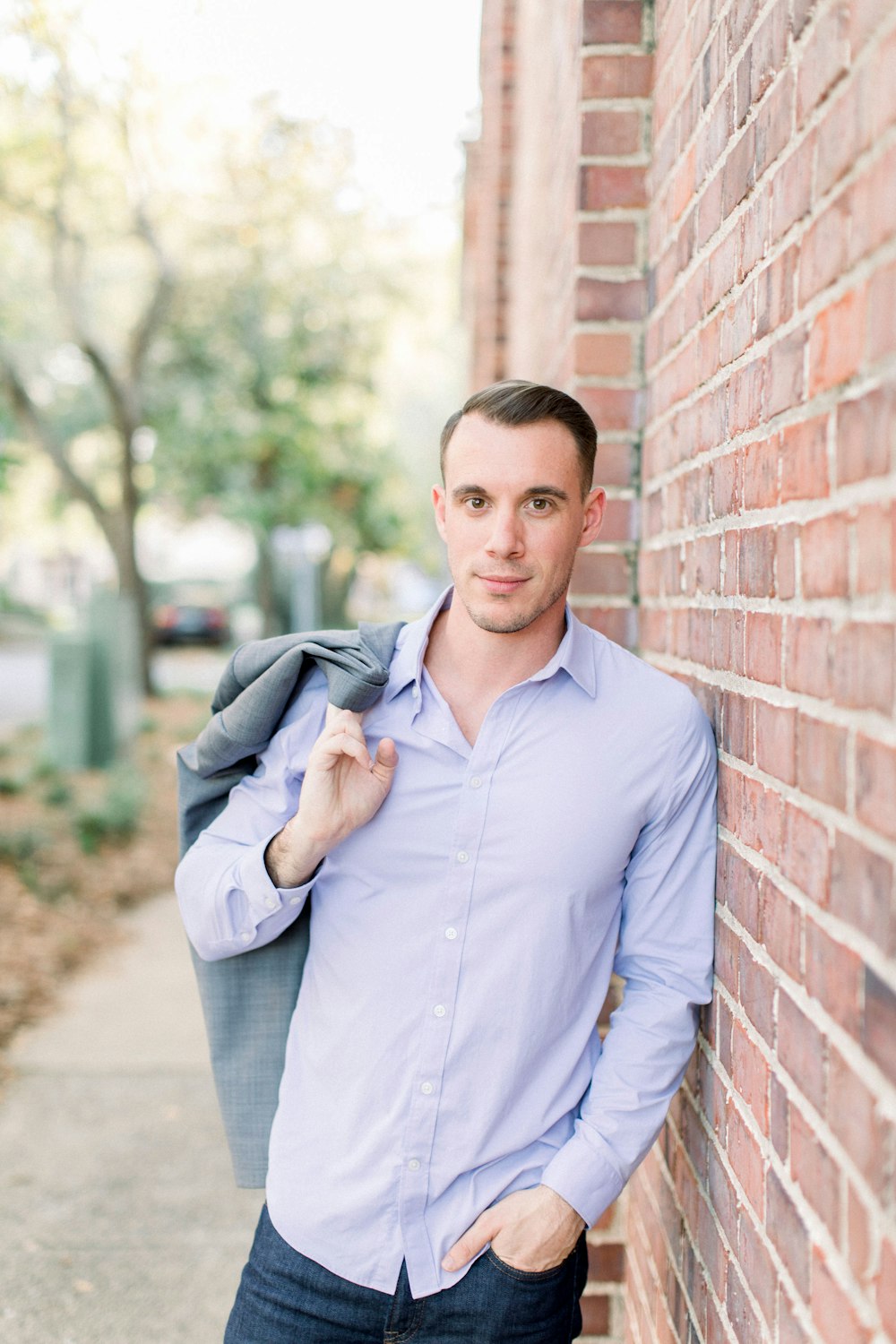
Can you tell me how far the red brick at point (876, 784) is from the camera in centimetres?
119

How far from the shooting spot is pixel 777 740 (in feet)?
5.37

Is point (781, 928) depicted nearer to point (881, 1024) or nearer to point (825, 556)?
point (881, 1024)

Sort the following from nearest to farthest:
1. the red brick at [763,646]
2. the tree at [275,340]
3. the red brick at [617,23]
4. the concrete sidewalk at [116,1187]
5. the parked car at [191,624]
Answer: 1. the red brick at [763,646]
2. the red brick at [617,23]
3. the concrete sidewalk at [116,1187]
4. the tree at [275,340]
5. the parked car at [191,624]

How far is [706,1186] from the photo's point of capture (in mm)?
2008

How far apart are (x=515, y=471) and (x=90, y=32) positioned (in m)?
8.77

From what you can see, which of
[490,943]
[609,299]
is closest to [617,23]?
[609,299]

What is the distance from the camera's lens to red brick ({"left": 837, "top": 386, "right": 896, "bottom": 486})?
1215mm

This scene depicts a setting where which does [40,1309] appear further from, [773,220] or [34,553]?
[34,553]

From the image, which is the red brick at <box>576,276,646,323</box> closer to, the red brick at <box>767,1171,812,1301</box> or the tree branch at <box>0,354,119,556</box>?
the red brick at <box>767,1171,812,1301</box>

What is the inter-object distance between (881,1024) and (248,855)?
4.05ft

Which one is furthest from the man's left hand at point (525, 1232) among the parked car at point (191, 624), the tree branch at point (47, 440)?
the parked car at point (191, 624)

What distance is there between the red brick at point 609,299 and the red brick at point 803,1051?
171 cm

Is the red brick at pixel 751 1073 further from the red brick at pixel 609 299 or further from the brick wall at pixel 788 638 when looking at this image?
the red brick at pixel 609 299

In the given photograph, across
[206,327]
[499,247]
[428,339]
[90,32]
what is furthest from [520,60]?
[428,339]
